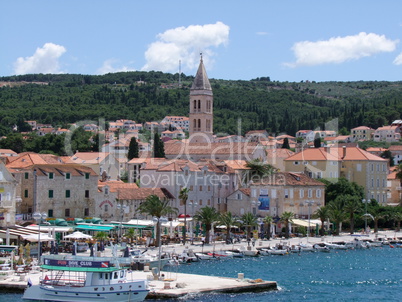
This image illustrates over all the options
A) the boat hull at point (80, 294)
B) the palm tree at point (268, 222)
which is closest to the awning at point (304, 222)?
the palm tree at point (268, 222)

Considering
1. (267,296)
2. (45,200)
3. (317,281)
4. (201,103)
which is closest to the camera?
(267,296)

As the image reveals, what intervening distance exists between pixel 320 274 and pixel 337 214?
2442cm

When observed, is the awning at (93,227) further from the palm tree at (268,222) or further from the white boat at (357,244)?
the white boat at (357,244)

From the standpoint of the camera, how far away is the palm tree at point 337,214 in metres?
77.9

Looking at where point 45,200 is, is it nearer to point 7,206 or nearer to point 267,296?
point 7,206

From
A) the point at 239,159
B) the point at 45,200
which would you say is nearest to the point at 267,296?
the point at 45,200

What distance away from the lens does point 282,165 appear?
108938 millimetres

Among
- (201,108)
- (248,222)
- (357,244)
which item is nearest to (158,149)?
(201,108)

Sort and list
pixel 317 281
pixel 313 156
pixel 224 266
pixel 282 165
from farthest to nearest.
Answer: pixel 282 165 → pixel 313 156 → pixel 224 266 → pixel 317 281

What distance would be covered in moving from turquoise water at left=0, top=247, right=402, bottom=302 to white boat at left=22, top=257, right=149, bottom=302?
206 centimetres

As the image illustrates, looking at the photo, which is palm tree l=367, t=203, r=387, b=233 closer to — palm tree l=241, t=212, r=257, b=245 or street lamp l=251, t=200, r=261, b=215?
street lamp l=251, t=200, r=261, b=215

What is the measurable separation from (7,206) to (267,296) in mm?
25803

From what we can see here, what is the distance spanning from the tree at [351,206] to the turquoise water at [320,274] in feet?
35.9

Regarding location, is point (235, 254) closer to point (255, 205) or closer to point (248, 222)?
point (248, 222)
